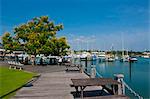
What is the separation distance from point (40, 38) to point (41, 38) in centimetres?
17

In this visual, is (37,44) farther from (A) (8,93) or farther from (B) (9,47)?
(A) (8,93)

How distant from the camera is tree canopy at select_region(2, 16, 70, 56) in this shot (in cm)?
4688

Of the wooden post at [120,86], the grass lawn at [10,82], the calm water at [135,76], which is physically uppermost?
the wooden post at [120,86]

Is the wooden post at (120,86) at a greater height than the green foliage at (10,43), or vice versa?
the green foliage at (10,43)

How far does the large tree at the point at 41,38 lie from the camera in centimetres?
4684

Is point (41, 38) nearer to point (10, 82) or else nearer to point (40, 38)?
point (40, 38)

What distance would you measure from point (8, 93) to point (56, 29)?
34.3m

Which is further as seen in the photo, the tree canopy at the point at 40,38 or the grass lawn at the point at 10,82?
the tree canopy at the point at 40,38

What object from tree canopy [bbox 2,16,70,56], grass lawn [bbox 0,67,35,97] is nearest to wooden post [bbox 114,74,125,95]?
grass lawn [bbox 0,67,35,97]

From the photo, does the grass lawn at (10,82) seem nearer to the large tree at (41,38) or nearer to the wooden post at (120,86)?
the wooden post at (120,86)

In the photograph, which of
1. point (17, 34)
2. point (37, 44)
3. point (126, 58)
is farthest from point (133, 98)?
point (126, 58)

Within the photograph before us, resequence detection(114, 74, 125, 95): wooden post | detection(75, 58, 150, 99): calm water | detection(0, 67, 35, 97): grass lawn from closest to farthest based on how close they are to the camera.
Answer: detection(114, 74, 125, 95): wooden post < detection(0, 67, 35, 97): grass lawn < detection(75, 58, 150, 99): calm water

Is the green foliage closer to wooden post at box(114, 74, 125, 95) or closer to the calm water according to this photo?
the calm water

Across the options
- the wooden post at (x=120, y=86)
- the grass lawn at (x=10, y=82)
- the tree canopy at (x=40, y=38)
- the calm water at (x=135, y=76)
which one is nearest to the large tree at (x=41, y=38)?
the tree canopy at (x=40, y=38)
